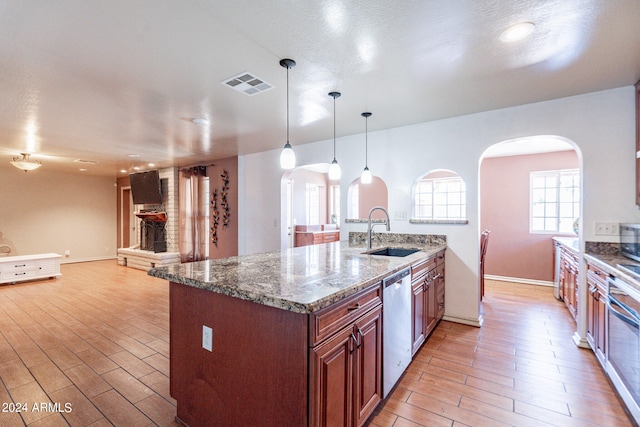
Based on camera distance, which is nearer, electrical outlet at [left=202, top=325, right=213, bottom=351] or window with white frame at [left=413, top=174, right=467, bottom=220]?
electrical outlet at [left=202, top=325, right=213, bottom=351]

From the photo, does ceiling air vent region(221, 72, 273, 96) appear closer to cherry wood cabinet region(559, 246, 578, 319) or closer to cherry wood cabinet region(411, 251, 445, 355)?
cherry wood cabinet region(411, 251, 445, 355)

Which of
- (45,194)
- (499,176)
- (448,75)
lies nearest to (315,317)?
(448,75)

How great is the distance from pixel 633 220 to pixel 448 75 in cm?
209

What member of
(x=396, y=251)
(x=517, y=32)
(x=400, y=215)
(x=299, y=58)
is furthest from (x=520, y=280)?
(x=299, y=58)

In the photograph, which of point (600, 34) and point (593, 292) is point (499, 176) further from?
point (600, 34)

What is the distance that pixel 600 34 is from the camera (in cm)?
183

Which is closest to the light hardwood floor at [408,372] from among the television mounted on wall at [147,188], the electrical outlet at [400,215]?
the electrical outlet at [400,215]

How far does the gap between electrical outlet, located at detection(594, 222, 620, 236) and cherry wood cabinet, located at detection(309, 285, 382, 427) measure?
2359mm

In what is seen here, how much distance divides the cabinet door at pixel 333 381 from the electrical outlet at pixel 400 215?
248 cm

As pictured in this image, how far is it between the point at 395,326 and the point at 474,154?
228 centimetres

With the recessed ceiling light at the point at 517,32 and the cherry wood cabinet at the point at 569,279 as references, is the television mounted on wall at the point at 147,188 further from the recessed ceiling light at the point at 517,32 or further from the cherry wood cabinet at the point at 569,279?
the cherry wood cabinet at the point at 569,279

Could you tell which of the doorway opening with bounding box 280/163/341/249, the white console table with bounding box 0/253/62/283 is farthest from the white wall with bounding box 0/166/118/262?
the doorway opening with bounding box 280/163/341/249

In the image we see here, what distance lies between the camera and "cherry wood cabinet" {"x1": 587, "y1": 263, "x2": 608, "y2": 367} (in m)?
2.23

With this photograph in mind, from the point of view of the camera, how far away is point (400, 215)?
380 centimetres
